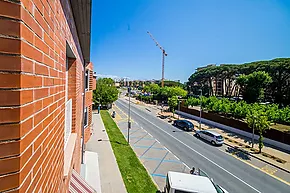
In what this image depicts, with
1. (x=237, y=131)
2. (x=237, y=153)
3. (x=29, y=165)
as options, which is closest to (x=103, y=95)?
(x=237, y=131)

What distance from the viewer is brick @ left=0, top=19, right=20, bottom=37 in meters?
0.89

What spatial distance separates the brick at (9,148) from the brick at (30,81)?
30cm

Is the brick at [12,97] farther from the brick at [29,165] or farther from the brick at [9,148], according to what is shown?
the brick at [29,165]

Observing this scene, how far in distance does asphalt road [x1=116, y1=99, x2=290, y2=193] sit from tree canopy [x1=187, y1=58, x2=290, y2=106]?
1237 inches

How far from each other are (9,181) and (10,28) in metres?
0.76

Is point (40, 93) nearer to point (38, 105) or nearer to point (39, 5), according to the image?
point (38, 105)

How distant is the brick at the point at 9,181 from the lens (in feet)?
2.98

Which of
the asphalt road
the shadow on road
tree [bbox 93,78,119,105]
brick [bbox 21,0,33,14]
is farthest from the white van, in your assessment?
tree [bbox 93,78,119,105]

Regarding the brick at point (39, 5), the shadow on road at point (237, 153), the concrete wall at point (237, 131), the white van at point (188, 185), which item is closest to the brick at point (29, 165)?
the brick at point (39, 5)

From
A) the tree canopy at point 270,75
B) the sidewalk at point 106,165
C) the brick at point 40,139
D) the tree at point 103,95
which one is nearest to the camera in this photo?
the brick at point 40,139

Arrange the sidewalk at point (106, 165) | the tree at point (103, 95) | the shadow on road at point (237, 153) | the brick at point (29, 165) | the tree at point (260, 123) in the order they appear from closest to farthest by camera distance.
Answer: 1. the brick at point (29, 165)
2. the sidewalk at point (106, 165)
3. the shadow on road at point (237, 153)
4. the tree at point (260, 123)
5. the tree at point (103, 95)

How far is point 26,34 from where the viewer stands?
1011mm

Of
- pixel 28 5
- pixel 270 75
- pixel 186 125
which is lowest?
pixel 186 125

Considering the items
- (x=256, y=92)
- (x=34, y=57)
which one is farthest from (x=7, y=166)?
(x=256, y=92)
